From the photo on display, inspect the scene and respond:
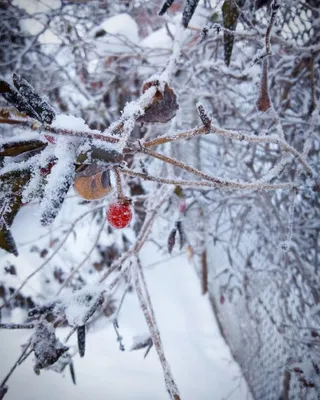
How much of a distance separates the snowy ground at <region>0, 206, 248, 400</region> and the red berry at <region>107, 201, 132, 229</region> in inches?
77.3

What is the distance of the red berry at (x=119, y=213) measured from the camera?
537 mm

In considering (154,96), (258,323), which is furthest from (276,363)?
(154,96)

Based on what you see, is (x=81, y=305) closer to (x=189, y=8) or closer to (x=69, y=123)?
(x=69, y=123)

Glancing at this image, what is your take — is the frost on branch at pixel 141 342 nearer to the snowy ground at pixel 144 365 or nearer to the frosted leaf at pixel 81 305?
the frosted leaf at pixel 81 305

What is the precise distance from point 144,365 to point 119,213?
2292 millimetres

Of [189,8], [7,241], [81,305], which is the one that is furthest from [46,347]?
[189,8]

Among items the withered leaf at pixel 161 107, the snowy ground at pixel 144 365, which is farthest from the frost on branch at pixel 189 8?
the snowy ground at pixel 144 365

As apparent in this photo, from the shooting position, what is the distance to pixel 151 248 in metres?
3.47

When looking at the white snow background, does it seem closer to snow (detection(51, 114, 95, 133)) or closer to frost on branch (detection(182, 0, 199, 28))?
frost on branch (detection(182, 0, 199, 28))

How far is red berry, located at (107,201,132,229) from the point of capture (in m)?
0.54

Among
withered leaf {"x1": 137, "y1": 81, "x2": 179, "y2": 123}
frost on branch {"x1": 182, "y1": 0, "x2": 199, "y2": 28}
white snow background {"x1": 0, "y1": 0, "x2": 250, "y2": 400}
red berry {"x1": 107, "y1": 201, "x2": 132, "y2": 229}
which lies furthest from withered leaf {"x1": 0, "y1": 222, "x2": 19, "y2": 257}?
white snow background {"x1": 0, "y1": 0, "x2": 250, "y2": 400}

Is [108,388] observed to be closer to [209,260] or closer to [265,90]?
[209,260]

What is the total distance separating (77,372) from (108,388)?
287mm

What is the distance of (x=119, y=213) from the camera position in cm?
55
